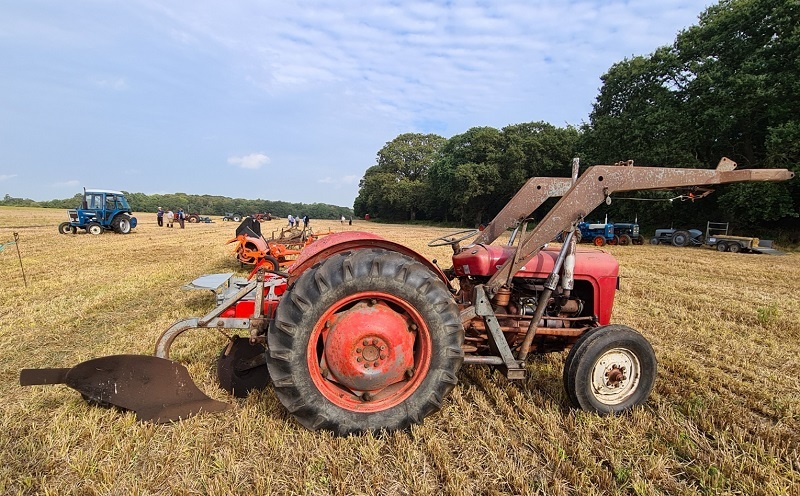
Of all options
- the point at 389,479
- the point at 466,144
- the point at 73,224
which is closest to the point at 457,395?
the point at 389,479

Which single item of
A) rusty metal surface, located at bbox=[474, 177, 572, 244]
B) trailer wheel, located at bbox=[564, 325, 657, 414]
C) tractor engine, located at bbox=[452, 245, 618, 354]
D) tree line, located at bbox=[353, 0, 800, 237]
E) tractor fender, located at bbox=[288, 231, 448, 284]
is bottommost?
trailer wheel, located at bbox=[564, 325, 657, 414]

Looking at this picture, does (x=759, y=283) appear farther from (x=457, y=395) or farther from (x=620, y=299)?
(x=457, y=395)

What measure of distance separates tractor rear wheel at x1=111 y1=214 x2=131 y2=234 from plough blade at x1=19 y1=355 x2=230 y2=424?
23.1m

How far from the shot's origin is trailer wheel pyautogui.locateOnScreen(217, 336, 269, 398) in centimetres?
337

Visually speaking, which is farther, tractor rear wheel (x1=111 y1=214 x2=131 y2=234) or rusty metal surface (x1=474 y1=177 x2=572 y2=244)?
tractor rear wheel (x1=111 y1=214 x2=131 y2=234)

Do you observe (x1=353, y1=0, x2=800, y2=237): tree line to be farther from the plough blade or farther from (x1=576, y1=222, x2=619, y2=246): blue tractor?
the plough blade

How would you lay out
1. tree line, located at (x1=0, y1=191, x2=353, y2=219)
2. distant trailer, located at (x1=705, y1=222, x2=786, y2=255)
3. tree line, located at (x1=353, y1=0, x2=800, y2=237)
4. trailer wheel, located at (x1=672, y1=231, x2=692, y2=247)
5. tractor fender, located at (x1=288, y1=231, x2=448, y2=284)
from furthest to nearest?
tree line, located at (x1=0, y1=191, x2=353, y2=219), trailer wheel, located at (x1=672, y1=231, x2=692, y2=247), tree line, located at (x1=353, y1=0, x2=800, y2=237), distant trailer, located at (x1=705, y1=222, x2=786, y2=255), tractor fender, located at (x1=288, y1=231, x2=448, y2=284)

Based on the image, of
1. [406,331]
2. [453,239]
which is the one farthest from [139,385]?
[453,239]

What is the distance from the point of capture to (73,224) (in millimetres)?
20797

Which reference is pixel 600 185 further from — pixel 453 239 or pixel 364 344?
pixel 364 344

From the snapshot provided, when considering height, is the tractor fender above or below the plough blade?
above

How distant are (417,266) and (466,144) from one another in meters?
40.7

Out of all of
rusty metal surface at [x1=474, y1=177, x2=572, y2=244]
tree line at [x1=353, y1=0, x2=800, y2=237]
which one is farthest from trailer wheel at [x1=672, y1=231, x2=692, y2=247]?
rusty metal surface at [x1=474, y1=177, x2=572, y2=244]

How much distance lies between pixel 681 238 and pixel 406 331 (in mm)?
20378
